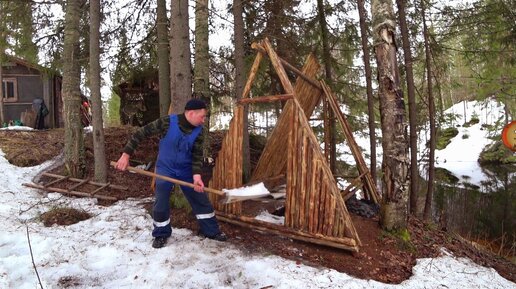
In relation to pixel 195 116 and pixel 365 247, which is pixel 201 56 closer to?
pixel 195 116

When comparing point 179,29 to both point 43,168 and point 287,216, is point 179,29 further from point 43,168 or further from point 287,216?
point 43,168

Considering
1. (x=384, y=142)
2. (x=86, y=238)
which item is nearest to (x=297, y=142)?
(x=384, y=142)

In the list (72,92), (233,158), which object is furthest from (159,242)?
(72,92)

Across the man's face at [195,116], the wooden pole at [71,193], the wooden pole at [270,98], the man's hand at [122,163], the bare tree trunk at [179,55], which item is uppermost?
the bare tree trunk at [179,55]

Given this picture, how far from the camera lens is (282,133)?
6.46 m

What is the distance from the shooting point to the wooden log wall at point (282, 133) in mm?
6363

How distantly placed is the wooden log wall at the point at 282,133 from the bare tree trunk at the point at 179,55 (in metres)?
1.88

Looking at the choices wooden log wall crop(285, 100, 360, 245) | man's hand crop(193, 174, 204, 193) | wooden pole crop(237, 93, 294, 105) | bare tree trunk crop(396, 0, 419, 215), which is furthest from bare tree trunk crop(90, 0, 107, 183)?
bare tree trunk crop(396, 0, 419, 215)

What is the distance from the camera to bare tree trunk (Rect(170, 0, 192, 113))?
532cm

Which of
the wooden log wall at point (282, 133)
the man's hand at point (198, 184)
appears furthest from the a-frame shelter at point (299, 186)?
the wooden log wall at point (282, 133)

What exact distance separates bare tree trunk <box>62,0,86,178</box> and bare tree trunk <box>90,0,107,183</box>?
2.09 feet

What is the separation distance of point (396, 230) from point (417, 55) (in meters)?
6.42

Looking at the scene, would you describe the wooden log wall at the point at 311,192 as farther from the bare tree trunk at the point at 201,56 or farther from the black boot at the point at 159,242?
the bare tree trunk at the point at 201,56

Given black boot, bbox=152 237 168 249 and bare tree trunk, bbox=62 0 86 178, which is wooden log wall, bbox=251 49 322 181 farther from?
bare tree trunk, bbox=62 0 86 178
